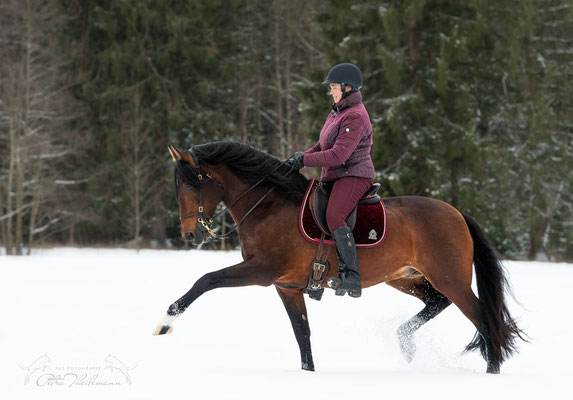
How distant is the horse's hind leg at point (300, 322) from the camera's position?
605 centimetres

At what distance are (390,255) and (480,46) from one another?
60.4 ft

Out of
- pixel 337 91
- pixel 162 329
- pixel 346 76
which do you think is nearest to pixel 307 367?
pixel 162 329

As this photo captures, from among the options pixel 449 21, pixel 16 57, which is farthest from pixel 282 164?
pixel 16 57

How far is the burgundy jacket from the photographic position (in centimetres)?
575

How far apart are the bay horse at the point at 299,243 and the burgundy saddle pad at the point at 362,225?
0.07 m

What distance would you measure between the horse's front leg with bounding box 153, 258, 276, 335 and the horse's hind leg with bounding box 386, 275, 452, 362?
1751mm

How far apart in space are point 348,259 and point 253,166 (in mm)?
1211

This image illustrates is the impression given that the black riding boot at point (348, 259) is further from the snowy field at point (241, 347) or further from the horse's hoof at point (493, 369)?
the horse's hoof at point (493, 369)

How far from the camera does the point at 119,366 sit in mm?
5637

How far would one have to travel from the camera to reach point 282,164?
6.14m

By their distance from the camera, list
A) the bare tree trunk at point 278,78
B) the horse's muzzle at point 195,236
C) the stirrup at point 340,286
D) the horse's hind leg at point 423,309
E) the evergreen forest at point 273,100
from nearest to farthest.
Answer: the horse's muzzle at point 195,236 → the stirrup at point 340,286 → the horse's hind leg at point 423,309 → the evergreen forest at point 273,100 → the bare tree trunk at point 278,78

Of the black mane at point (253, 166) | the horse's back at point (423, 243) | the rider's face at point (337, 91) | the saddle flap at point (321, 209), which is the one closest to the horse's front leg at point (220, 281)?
the saddle flap at point (321, 209)

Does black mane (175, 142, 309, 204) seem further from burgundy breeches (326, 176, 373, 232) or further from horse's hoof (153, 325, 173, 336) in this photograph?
horse's hoof (153, 325, 173, 336)

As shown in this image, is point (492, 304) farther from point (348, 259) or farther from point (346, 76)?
point (346, 76)
